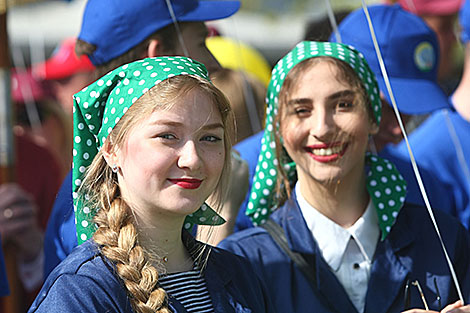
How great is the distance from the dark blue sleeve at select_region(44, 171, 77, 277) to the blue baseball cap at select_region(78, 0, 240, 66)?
1.34ft

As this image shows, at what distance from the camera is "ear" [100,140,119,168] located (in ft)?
5.95

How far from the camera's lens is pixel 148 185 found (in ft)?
5.79

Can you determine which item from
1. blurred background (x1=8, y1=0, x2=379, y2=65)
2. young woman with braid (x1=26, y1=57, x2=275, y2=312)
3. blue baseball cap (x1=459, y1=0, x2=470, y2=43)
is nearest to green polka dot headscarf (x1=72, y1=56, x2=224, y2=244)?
young woman with braid (x1=26, y1=57, x2=275, y2=312)

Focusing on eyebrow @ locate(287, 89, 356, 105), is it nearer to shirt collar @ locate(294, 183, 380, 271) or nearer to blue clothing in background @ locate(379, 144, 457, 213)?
Result: shirt collar @ locate(294, 183, 380, 271)

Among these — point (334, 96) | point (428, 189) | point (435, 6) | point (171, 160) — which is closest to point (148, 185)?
point (171, 160)

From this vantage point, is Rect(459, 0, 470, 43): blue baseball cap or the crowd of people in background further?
Rect(459, 0, 470, 43): blue baseball cap

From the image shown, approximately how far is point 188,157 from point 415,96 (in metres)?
1.42

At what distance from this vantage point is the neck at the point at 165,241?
5.91 ft

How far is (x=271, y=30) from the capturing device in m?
7.83

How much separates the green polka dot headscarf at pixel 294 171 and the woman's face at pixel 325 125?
65 mm

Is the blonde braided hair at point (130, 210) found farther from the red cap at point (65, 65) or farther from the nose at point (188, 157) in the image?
the red cap at point (65, 65)

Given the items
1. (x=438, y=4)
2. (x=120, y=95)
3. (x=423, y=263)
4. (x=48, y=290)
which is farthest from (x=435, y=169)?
(x=438, y=4)

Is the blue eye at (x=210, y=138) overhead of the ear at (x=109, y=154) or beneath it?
beneath

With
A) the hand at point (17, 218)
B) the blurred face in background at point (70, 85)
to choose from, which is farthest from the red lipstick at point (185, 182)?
the blurred face in background at point (70, 85)
